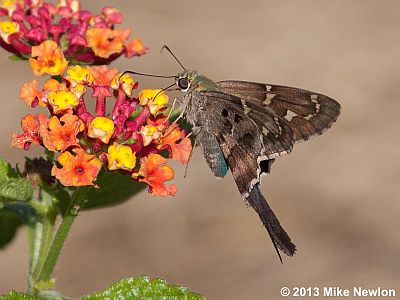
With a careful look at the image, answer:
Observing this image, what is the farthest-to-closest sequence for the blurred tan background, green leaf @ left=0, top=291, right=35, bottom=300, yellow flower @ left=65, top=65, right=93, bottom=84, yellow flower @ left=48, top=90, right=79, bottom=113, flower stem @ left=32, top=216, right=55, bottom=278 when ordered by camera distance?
the blurred tan background
flower stem @ left=32, top=216, right=55, bottom=278
yellow flower @ left=65, top=65, right=93, bottom=84
yellow flower @ left=48, top=90, right=79, bottom=113
green leaf @ left=0, top=291, right=35, bottom=300

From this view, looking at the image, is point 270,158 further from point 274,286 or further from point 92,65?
point 274,286

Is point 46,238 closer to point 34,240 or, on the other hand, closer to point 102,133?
point 34,240

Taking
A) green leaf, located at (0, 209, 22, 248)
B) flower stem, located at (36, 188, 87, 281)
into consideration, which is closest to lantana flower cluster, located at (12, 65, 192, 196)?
flower stem, located at (36, 188, 87, 281)

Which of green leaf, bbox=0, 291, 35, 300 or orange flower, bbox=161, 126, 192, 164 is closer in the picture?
green leaf, bbox=0, 291, 35, 300

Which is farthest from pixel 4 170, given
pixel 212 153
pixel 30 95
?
pixel 212 153

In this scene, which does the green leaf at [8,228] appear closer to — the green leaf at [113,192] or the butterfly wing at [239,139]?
the green leaf at [113,192]

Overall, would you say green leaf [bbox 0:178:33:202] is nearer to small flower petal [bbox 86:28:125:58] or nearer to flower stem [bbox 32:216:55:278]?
flower stem [bbox 32:216:55:278]
